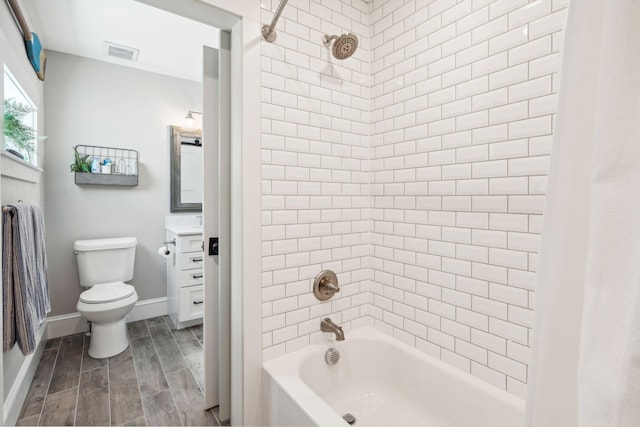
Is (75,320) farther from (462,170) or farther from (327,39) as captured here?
(462,170)

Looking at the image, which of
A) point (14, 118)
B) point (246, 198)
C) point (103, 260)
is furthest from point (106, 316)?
point (246, 198)

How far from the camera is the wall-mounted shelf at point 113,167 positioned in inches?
108

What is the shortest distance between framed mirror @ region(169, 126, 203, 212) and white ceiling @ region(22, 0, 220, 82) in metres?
0.72

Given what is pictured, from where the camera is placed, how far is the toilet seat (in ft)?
7.69

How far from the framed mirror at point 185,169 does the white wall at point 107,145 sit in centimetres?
9

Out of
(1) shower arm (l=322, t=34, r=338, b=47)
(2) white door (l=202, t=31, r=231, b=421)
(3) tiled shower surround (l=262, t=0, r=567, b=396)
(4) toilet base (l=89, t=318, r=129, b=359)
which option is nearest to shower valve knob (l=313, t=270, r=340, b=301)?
(3) tiled shower surround (l=262, t=0, r=567, b=396)

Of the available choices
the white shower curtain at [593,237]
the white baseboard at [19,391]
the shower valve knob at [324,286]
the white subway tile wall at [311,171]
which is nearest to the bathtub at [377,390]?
the white subway tile wall at [311,171]

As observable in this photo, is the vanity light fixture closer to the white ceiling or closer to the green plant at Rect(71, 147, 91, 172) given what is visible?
the white ceiling

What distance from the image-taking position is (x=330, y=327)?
158 cm

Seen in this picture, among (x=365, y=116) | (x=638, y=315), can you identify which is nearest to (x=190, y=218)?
(x=365, y=116)

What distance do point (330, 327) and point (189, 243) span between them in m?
1.86

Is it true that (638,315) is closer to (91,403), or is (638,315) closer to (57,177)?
(91,403)

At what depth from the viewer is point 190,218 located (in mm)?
3344

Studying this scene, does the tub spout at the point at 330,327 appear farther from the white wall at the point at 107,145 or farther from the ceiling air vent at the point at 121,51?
the ceiling air vent at the point at 121,51
